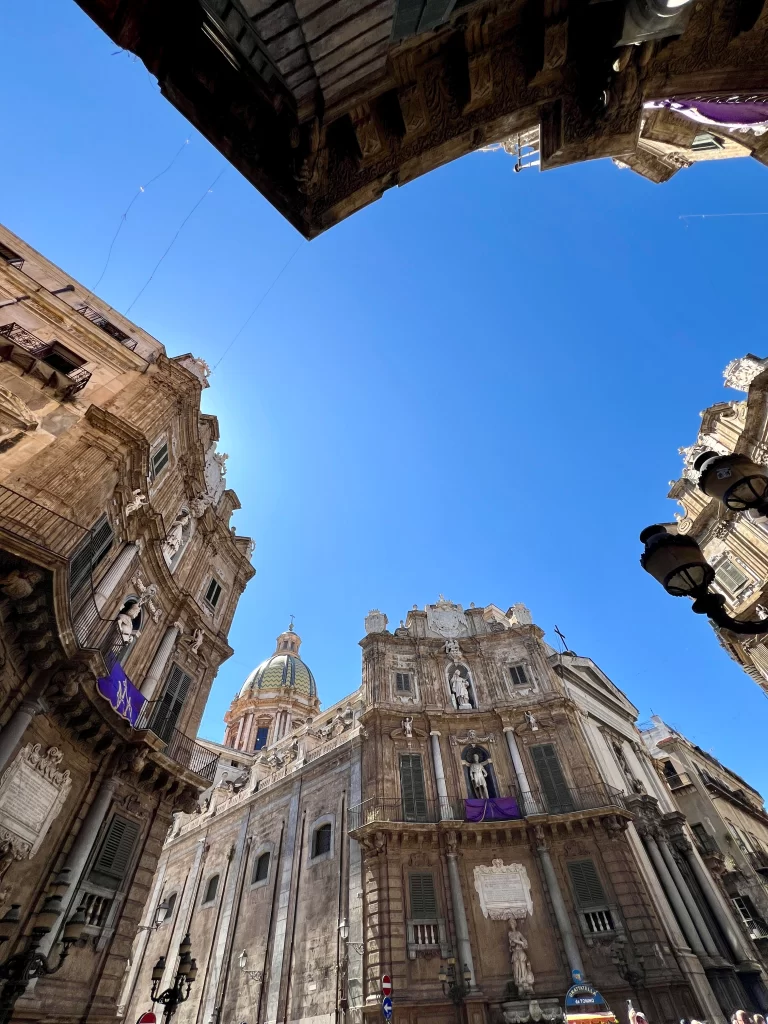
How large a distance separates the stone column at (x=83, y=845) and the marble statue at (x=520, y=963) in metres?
15.9

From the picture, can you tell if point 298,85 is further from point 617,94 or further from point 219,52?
point 617,94

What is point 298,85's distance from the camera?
4.76 metres

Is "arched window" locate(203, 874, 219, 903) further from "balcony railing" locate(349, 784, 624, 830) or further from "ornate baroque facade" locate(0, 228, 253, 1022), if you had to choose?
"ornate baroque facade" locate(0, 228, 253, 1022)

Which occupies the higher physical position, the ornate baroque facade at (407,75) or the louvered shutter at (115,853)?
the ornate baroque facade at (407,75)

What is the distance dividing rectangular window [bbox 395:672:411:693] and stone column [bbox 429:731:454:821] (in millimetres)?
3024

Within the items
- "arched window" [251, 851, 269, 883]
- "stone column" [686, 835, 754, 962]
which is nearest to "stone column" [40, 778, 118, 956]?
"arched window" [251, 851, 269, 883]

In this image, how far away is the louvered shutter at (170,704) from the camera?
1602 cm

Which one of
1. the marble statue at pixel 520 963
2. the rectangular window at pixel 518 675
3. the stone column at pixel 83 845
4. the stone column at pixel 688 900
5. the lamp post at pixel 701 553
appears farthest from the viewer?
the rectangular window at pixel 518 675

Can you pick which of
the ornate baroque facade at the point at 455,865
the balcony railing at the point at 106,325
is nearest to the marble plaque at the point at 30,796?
the balcony railing at the point at 106,325

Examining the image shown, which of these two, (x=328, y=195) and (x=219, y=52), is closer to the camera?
(x=219, y=52)

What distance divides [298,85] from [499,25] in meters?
2.18

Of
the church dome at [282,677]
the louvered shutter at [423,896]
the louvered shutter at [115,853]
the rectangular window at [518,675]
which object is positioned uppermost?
the church dome at [282,677]

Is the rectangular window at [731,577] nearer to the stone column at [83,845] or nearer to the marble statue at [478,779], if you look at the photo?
the marble statue at [478,779]

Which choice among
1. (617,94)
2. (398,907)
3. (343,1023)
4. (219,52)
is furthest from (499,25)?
(343,1023)
